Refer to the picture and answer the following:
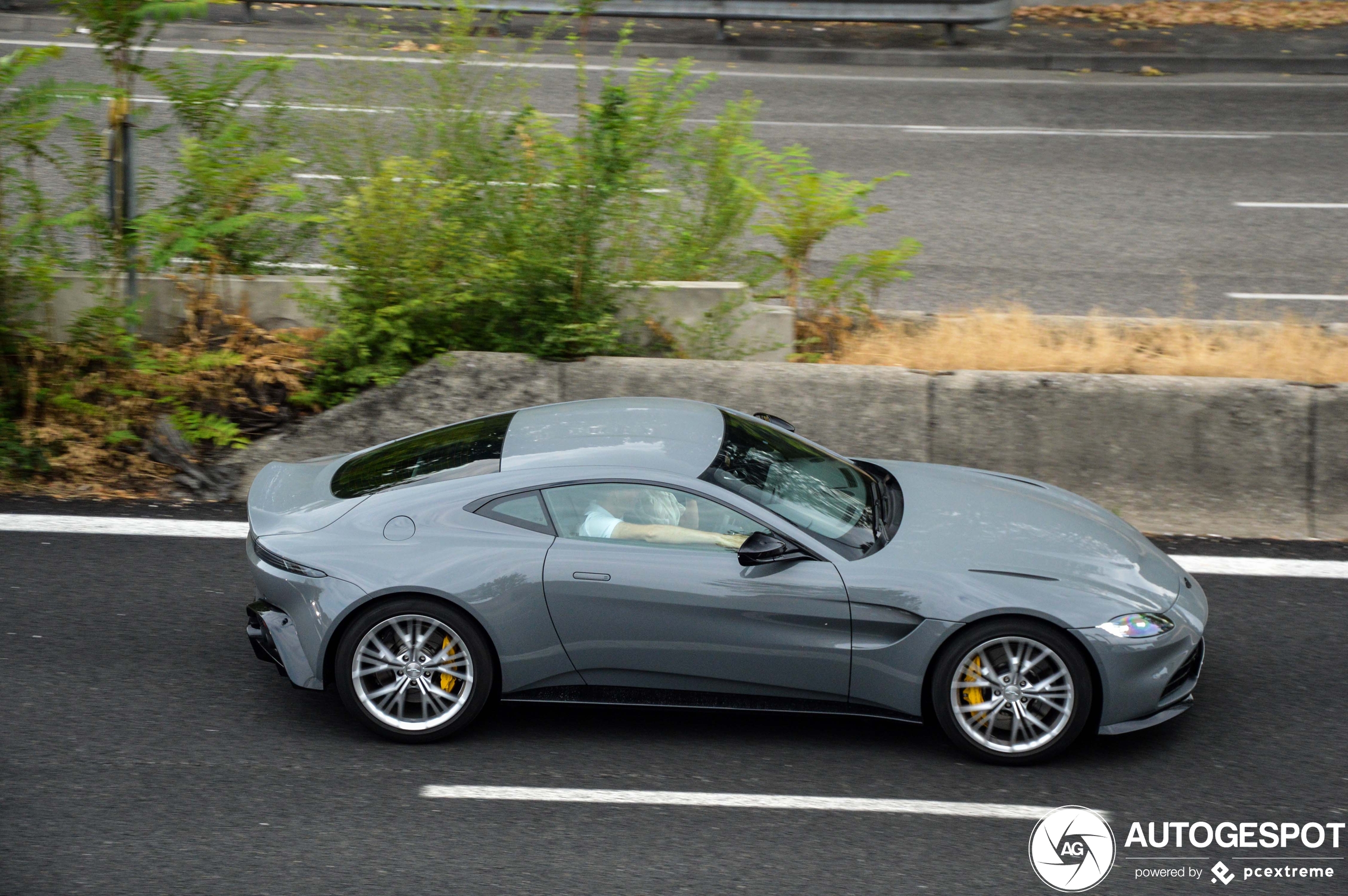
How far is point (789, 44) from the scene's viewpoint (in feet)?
58.3

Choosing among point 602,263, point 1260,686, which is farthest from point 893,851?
point 602,263

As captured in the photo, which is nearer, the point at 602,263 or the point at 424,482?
the point at 424,482

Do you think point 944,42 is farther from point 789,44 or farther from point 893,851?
point 893,851

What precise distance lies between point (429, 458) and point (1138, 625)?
3.07 meters

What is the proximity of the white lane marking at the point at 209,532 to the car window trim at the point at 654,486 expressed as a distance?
2.53 meters

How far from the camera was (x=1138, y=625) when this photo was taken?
4.88 metres

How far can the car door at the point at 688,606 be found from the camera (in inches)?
194

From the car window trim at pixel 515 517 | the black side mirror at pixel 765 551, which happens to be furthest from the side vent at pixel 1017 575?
the car window trim at pixel 515 517

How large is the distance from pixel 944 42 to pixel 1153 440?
12057 millimetres

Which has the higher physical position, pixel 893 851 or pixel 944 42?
pixel 944 42

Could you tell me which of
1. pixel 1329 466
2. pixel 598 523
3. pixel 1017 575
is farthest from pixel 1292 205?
pixel 598 523

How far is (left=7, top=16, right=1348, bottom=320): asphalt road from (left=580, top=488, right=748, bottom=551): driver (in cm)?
484

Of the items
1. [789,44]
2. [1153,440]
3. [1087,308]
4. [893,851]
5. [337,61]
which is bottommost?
[893,851]
